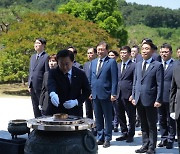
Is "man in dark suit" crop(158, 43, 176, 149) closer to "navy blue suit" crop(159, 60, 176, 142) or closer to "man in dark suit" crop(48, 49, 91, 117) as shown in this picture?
"navy blue suit" crop(159, 60, 176, 142)

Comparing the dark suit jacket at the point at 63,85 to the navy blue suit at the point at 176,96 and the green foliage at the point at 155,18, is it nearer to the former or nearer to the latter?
the navy blue suit at the point at 176,96

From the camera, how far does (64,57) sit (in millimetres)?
4961

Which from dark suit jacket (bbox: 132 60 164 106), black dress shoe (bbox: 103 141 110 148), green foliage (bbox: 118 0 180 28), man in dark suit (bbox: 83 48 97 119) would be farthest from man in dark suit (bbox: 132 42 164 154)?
green foliage (bbox: 118 0 180 28)

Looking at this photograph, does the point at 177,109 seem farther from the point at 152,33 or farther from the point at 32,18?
the point at 152,33

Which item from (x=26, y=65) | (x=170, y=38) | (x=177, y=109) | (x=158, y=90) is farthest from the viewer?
(x=170, y=38)

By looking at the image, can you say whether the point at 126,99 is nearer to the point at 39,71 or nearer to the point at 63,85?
the point at 39,71

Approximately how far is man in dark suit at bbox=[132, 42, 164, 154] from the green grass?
12.6 meters

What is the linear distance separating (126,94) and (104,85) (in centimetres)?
65

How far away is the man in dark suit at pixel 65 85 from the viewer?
4977mm

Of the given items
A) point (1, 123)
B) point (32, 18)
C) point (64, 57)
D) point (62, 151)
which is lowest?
point (1, 123)

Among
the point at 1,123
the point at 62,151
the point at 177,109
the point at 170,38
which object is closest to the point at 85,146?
the point at 62,151

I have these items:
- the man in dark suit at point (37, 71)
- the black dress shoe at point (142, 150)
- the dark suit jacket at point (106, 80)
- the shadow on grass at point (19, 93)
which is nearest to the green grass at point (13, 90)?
the shadow on grass at point (19, 93)

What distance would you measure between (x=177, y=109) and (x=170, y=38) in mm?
53507

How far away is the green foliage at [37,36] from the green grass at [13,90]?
809 mm
